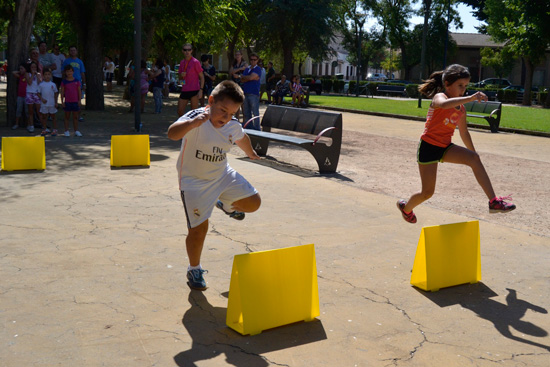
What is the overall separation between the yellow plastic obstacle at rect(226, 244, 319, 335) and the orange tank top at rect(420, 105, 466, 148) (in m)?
2.13

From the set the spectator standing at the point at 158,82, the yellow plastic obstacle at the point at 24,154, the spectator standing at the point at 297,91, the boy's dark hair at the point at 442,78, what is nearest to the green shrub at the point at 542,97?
the spectator standing at the point at 297,91

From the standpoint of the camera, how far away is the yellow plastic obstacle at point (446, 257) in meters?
4.98

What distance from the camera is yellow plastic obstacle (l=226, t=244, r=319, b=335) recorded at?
4.06 metres

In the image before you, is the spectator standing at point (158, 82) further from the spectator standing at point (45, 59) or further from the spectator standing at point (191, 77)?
the spectator standing at point (191, 77)

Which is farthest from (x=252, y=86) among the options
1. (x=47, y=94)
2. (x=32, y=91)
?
(x=32, y=91)

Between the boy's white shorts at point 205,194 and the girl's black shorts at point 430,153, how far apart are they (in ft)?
6.12

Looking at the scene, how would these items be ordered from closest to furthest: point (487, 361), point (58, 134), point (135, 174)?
point (487, 361) → point (135, 174) → point (58, 134)

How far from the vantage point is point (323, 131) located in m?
10.5

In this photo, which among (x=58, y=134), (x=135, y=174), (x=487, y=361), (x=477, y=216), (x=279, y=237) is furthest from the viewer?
(x=58, y=134)

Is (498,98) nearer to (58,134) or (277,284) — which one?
(58,134)

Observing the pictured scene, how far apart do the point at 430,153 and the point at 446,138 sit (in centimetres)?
20

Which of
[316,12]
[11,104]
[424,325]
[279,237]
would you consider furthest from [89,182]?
[316,12]

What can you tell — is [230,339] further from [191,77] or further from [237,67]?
[237,67]

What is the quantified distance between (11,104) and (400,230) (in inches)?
467
